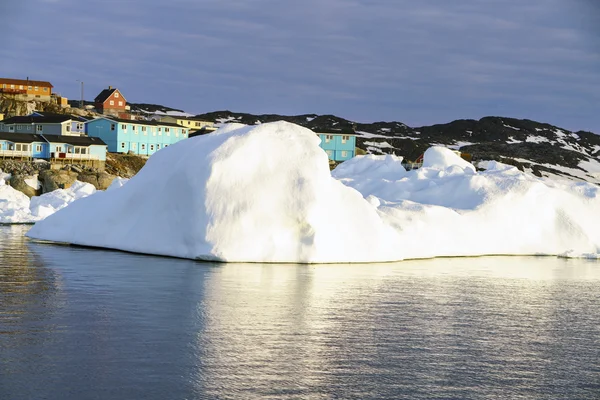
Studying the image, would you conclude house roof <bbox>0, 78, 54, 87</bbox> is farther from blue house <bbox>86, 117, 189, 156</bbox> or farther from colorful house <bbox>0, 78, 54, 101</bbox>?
blue house <bbox>86, 117, 189, 156</bbox>

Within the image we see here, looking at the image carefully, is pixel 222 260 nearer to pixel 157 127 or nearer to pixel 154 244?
pixel 154 244

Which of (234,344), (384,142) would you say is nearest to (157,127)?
(384,142)

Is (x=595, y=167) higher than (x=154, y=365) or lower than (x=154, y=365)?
higher

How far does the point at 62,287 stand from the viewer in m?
17.4

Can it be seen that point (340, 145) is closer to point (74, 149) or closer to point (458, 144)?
point (458, 144)

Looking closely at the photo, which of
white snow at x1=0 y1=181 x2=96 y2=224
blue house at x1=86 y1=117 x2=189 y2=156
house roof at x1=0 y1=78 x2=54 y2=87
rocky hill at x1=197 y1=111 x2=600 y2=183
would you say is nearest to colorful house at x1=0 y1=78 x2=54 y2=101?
house roof at x1=0 y1=78 x2=54 y2=87

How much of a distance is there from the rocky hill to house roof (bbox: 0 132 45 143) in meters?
41.9

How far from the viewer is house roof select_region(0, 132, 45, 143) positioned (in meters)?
71.1

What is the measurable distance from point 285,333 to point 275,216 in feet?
34.1

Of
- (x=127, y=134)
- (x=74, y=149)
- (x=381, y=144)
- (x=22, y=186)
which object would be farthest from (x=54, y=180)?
(x=381, y=144)

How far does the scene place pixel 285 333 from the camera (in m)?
13.2

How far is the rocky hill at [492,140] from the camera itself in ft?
366

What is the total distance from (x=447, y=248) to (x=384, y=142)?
97463 mm

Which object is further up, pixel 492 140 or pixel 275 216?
pixel 492 140
